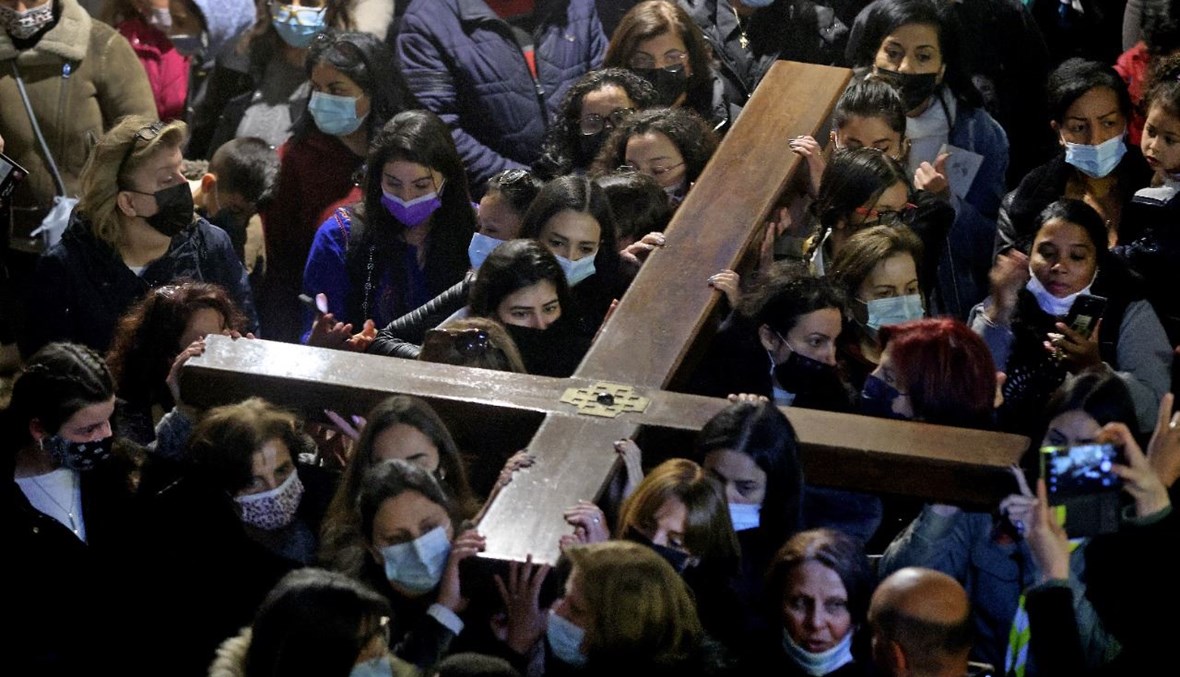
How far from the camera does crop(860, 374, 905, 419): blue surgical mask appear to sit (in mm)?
5387

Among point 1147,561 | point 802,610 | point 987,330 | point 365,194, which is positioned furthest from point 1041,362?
point 365,194

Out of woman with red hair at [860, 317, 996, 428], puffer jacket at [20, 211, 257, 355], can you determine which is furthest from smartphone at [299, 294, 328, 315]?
woman with red hair at [860, 317, 996, 428]

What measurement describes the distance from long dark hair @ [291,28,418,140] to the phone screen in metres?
3.22

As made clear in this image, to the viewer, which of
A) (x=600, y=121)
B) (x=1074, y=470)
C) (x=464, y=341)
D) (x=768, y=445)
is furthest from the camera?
(x=600, y=121)

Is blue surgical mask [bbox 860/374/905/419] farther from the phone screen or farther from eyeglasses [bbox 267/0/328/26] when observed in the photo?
eyeglasses [bbox 267/0/328/26]

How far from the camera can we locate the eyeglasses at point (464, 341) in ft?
18.1

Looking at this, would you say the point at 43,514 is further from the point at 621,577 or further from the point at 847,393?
the point at 847,393

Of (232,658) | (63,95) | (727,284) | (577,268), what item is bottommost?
(63,95)

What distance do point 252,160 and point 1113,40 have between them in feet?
10.4

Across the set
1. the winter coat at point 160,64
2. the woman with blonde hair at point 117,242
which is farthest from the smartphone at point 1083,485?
the winter coat at point 160,64

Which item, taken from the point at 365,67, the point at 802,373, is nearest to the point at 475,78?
the point at 365,67

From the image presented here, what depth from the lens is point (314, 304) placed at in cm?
648

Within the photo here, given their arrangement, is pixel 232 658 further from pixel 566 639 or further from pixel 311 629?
pixel 566 639

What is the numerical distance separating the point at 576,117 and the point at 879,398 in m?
1.95
